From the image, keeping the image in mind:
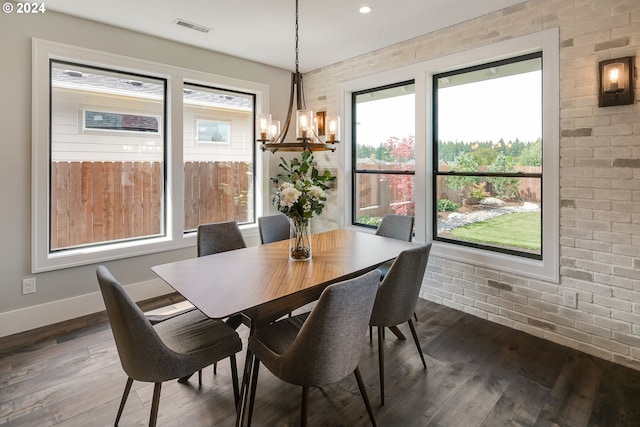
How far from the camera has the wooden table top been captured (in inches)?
71.6

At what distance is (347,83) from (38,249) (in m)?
3.76

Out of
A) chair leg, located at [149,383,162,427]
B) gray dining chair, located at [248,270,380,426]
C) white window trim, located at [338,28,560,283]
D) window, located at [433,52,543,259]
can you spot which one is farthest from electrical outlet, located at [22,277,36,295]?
window, located at [433,52,543,259]

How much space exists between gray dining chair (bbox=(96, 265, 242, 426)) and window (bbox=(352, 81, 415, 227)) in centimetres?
284

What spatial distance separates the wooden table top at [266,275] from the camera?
1818mm

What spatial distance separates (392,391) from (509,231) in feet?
6.30

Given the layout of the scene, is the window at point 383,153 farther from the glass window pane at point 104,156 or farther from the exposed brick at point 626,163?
the glass window pane at point 104,156

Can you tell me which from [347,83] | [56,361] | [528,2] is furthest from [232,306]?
[347,83]

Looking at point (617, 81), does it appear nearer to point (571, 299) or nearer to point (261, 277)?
point (571, 299)

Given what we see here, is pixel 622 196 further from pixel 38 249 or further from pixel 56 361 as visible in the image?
pixel 38 249

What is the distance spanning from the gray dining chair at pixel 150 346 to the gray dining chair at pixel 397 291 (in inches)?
34.5

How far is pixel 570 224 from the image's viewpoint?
9.14 ft

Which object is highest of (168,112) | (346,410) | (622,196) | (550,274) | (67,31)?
(67,31)

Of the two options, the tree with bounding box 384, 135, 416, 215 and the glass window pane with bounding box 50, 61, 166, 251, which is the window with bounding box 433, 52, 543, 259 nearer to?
the tree with bounding box 384, 135, 416, 215

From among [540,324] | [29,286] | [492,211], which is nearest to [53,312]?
[29,286]
